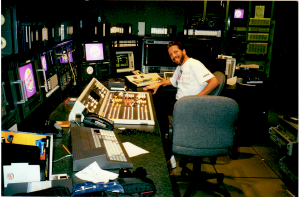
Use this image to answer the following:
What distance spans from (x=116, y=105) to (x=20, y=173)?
49.2 inches

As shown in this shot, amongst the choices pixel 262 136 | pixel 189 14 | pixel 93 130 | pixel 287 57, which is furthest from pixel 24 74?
pixel 189 14

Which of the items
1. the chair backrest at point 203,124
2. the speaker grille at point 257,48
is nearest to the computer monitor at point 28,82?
the chair backrest at point 203,124

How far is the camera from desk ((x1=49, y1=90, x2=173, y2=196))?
1.22 meters

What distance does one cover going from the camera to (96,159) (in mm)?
1275

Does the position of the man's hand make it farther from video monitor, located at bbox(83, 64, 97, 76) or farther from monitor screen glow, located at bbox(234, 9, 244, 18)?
monitor screen glow, located at bbox(234, 9, 244, 18)

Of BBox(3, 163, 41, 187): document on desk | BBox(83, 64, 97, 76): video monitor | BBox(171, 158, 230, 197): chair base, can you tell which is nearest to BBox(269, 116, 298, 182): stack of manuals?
BBox(171, 158, 230, 197): chair base

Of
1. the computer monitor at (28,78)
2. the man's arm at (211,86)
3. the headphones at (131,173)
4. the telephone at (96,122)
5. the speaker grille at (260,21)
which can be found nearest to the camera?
the headphones at (131,173)

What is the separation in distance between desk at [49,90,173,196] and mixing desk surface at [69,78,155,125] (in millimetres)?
100

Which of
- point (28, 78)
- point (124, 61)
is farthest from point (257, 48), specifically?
point (28, 78)

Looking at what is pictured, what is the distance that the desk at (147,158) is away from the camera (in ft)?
4.00

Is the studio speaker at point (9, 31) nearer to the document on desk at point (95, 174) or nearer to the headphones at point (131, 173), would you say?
the document on desk at point (95, 174)

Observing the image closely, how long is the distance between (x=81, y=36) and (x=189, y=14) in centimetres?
349

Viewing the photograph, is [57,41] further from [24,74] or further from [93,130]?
[93,130]

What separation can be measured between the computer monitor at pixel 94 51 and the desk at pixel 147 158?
1413mm
